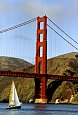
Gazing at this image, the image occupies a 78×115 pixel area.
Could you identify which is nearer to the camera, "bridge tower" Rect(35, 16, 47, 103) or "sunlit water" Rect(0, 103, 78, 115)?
"sunlit water" Rect(0, 103, 78, 115)

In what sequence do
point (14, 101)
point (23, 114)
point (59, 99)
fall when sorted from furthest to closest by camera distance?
point (59, 99) < point (14, 101) < point (23, 114)

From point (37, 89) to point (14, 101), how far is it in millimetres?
42621

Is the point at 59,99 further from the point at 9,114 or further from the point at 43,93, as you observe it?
the point at 9,114

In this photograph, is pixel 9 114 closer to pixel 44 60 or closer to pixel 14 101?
pixel 14 101

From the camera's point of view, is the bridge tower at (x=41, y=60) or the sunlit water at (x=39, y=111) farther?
the bridge tower at (x=41, y=60)

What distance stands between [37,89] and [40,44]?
13.4 metres

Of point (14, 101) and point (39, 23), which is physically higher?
point (39, 23)

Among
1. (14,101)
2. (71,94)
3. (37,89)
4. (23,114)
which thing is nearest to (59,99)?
(71,94)

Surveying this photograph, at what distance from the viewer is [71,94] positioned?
652ft

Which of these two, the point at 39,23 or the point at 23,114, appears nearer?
the point at 23,114

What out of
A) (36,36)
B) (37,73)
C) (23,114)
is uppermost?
(36,36)

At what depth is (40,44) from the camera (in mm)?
148125

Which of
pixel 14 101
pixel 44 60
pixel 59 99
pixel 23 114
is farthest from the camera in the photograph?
pixel 59 99

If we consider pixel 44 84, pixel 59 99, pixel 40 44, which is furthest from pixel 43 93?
pixel 59 99
